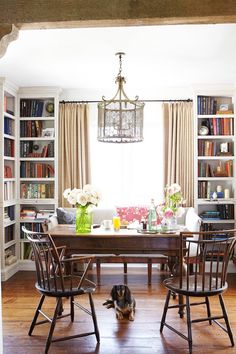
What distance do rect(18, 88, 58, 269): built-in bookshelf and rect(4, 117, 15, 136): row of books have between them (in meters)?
0.19

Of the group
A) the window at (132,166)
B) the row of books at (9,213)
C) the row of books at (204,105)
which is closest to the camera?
the row of books at (9,213)

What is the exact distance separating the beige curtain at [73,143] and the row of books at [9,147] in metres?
0.70

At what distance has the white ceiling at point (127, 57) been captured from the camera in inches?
145

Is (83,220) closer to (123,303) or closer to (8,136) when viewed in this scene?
(123,303)

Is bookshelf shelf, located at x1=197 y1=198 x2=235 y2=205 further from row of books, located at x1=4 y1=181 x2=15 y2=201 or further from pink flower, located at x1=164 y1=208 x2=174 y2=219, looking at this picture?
row of books, located at x1=4 y1=181 x2=15 y2=201

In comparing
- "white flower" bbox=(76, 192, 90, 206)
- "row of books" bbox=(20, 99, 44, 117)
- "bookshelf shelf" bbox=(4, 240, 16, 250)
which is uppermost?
"row of books" bbox=(20, 99, 44, 117)

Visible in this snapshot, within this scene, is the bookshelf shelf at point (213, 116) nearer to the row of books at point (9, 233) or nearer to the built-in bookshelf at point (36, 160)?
the built-in bookshelf at point (36, 160)

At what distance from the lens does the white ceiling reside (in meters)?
3.67

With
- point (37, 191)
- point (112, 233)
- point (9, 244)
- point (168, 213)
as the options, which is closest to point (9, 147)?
point (37, 191)

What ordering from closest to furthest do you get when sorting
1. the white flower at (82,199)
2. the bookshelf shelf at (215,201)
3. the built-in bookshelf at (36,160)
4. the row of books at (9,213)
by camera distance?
the white flower at (82,199), the row of books at (9,213), the bookshelf shelf at (215,201), the built-in bookshelf at (36,160)

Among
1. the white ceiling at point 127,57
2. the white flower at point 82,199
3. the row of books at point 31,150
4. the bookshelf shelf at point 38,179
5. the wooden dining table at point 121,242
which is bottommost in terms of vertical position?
the wooden dining table at point 121,242

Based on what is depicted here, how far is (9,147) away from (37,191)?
0.78 meters

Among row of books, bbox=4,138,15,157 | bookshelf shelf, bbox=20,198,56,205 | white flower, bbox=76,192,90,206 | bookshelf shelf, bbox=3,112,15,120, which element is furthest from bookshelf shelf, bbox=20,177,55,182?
white flower, bbox=76,192,90,206

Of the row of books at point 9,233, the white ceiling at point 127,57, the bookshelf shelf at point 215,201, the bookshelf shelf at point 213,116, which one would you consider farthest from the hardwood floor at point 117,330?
the white ceiling at point 127,57
